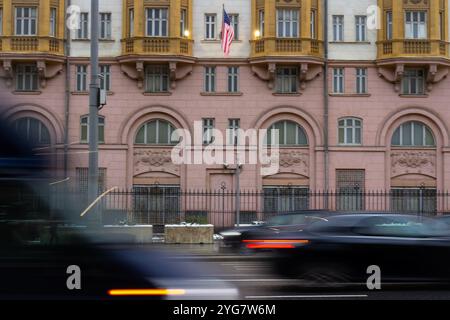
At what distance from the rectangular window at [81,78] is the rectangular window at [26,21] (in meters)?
3.01

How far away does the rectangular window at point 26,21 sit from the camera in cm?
3872

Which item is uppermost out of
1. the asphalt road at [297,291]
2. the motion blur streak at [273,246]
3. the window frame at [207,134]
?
the window frame at [207,134]

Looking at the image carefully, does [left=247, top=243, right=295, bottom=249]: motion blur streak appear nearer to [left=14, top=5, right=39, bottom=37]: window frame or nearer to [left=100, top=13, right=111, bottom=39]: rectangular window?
[left=100, top=13, right=111, bottom=39]: rectangular window

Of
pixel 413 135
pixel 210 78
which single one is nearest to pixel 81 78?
pixel 210 78

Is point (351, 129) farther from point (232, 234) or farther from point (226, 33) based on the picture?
point (232, 234)

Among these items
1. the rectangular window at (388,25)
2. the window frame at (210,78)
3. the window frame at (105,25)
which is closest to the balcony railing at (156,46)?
the window frame at (105,25)

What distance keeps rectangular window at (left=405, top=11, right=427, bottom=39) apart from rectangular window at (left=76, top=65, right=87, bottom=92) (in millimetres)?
17540

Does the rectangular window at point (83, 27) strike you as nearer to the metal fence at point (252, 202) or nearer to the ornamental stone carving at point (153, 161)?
the ornamental stone carving at point (153, 161)

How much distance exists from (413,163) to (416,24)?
758 centimetres

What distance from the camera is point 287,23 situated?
39531mm

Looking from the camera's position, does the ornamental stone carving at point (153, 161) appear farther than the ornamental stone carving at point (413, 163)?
No
